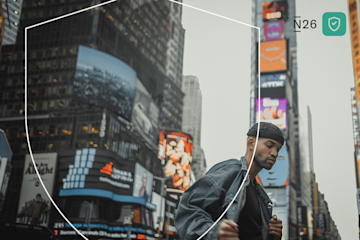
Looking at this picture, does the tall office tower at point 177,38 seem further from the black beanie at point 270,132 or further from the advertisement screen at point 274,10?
the advertisement screen at point 274,10

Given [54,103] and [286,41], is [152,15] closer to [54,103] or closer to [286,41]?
[54,103]

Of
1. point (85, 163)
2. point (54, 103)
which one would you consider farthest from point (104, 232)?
point (54, 103)

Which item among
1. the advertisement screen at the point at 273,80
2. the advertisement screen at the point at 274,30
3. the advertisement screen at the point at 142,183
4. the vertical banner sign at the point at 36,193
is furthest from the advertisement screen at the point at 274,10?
the vertical banner sign at the point at 36,193

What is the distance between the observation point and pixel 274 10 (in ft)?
95.4

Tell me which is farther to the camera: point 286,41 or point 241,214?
point 286,41

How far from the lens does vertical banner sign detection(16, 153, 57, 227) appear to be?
27.4 metres

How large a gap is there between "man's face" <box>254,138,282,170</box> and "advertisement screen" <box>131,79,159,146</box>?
35.4 m

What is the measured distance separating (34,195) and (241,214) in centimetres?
3010

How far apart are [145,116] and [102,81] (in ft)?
28.6

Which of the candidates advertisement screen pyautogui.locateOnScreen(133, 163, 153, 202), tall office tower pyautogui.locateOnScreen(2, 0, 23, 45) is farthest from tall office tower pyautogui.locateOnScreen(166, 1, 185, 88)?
advertisement screen pyautogui.locateOnScreen(133, 163, 153, 202)

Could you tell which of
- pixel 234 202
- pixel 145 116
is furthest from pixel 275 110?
pixel 234 202

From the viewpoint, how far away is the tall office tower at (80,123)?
2831 cm

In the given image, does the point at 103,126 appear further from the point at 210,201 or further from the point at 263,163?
the point at 210,201

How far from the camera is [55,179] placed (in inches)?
1133
